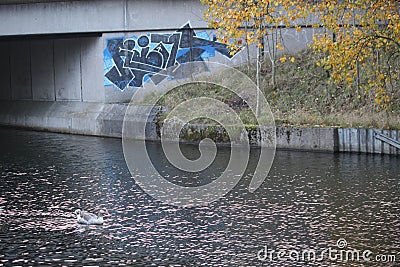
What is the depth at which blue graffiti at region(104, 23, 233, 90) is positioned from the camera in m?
37.6

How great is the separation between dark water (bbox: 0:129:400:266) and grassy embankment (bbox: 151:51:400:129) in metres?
2.39

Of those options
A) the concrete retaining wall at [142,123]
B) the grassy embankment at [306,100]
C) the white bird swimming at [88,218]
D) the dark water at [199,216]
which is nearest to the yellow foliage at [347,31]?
the grassy embankment at [306,100]

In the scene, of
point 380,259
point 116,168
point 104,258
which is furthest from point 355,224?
point 116,168

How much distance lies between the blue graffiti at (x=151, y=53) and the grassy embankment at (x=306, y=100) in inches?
62.6

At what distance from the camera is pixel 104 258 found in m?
15.4

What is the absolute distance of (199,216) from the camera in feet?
62.7

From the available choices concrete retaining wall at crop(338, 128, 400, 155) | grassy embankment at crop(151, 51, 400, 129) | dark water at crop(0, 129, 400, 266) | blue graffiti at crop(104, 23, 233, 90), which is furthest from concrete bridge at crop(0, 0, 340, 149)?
dark water at crop(0, 129, 400, 266)

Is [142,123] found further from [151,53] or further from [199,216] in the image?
[199,216]

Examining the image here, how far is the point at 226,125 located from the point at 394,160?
7.72 metres

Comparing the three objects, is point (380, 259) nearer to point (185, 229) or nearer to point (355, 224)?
point (355, 224)

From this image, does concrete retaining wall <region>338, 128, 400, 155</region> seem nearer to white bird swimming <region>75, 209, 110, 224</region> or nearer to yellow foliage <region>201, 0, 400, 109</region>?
yellow foliage <region>201, 0, 400, 109</region>

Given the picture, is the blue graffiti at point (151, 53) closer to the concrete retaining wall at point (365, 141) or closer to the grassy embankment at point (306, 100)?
the grassy embankment at point (306, 100)

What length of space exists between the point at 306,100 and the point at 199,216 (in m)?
15.8

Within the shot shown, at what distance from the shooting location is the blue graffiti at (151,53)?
123 ft
